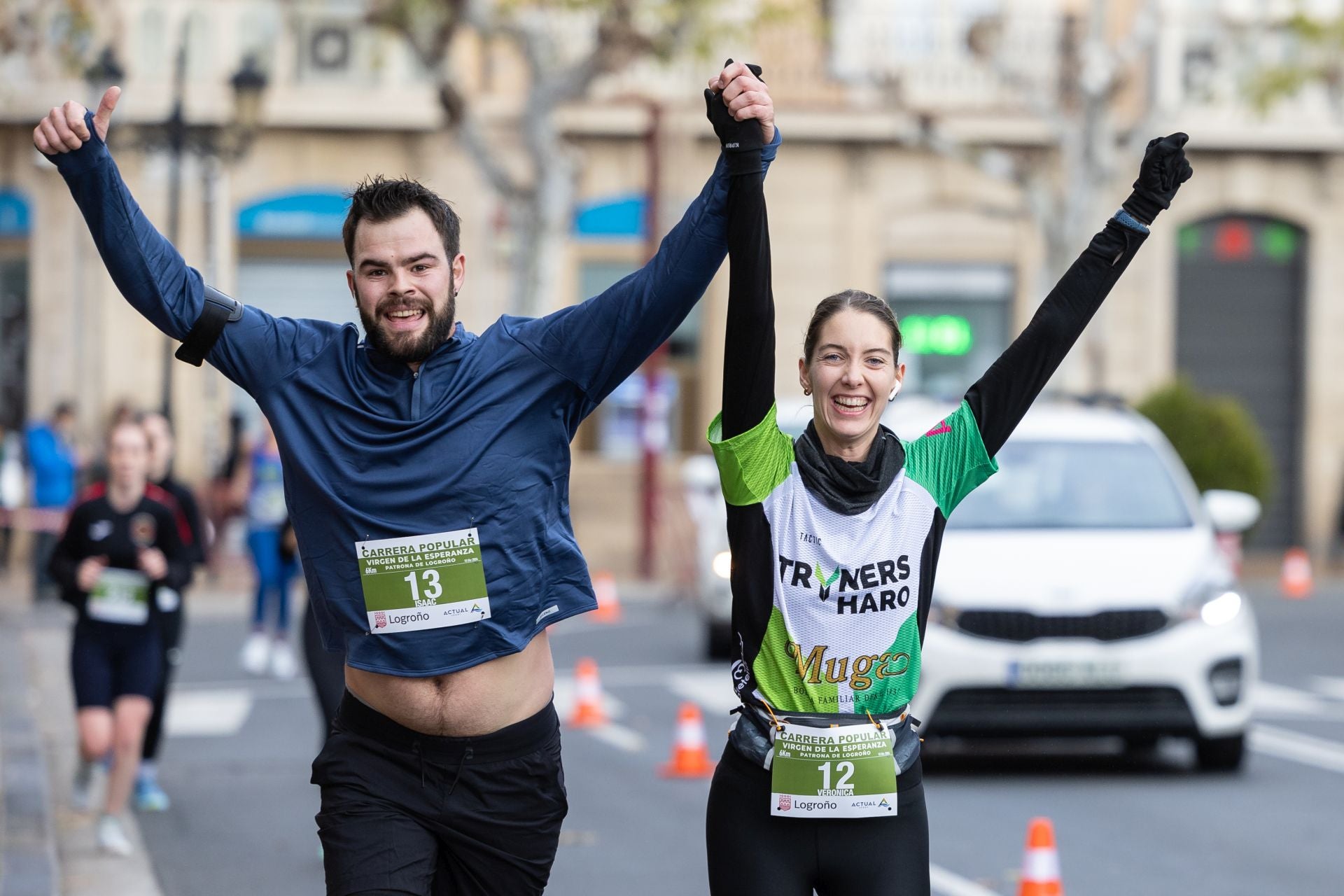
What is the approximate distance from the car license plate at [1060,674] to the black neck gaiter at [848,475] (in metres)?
6.06

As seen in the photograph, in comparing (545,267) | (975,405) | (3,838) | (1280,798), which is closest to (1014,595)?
(1280,798)

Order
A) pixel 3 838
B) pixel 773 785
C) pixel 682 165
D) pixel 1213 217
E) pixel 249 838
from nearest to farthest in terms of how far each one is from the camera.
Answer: pixel 773 785 → pixel 3 838 → pixel 249 838 → pixel 682 165 → pixel 1213 217

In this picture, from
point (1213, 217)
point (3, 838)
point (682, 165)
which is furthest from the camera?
point (1213, 217)

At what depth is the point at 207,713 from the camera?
13508mm

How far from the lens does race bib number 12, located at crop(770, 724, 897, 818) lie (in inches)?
159

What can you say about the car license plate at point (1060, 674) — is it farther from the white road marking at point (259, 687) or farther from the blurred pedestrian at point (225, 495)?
the blurred pedestrian at point (225, 495)

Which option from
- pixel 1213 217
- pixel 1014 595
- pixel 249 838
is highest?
pixel 1213 217

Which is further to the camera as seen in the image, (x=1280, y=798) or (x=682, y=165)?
(x=682, y=165)

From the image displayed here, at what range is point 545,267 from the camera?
23859 millimetres

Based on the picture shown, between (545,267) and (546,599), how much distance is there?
19.8 metres

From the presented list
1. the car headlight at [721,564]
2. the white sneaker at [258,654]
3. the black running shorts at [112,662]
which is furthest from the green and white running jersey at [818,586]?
the white sneaker at [258,654]

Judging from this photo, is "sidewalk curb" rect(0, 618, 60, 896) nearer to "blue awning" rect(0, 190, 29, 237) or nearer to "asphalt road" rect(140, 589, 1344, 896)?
"asphalt road" rect(140, 589, 1344, 896)

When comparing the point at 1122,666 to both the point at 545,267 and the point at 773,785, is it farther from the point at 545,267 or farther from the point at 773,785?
the point at 545,267

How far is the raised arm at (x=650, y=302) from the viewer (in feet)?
12.9
